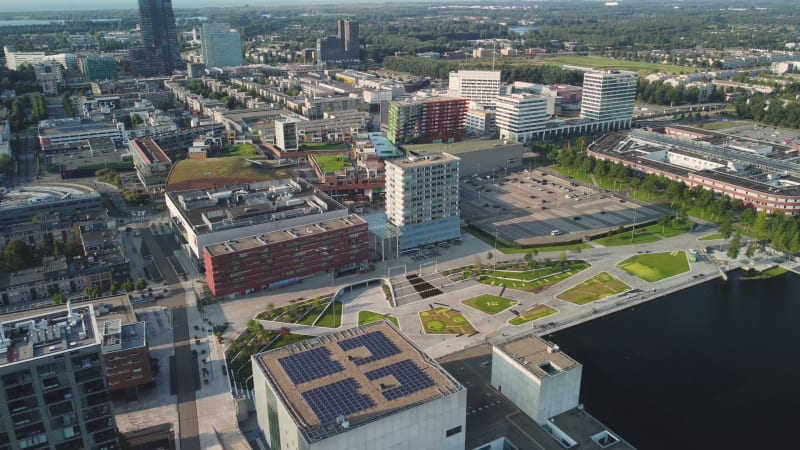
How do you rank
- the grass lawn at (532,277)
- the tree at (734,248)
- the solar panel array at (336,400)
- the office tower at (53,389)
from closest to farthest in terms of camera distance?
the office tower at (53,389) < the solar panel array at (336,400) < the grass lawn at (532,277) < the tree at (734,248)

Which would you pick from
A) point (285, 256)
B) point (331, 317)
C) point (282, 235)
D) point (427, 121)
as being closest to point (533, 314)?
point (331, 317)

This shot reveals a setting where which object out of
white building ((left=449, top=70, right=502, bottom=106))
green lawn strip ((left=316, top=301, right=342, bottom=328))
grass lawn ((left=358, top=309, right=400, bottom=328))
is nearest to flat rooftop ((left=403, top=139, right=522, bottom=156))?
white building ((left=449, top=70, right=502, bottom=106))

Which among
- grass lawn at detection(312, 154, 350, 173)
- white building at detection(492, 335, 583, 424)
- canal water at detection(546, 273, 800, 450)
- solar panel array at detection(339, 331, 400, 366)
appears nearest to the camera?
solar panel array at detection(339, 331, 400, 366)

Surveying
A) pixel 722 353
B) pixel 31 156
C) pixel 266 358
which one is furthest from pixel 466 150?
pixel 31 156

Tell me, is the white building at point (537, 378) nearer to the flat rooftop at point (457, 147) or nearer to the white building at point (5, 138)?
the flat rooftop at point (457, 147)

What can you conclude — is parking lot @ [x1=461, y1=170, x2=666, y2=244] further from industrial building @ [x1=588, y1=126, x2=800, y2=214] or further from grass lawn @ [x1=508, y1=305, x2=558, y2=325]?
grass lawn @ [x1=508, y1=305, x2=558, y2=325]

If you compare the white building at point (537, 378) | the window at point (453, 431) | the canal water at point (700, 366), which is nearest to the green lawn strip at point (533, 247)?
the canal water at point (700, 366)
